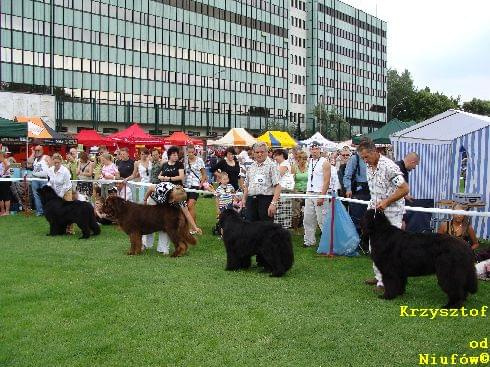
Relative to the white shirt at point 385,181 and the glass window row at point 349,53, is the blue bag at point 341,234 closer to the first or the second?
the white shirt at point 385,181

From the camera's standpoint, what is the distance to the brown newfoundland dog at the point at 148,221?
940 centimetres

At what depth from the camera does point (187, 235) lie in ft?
31.5

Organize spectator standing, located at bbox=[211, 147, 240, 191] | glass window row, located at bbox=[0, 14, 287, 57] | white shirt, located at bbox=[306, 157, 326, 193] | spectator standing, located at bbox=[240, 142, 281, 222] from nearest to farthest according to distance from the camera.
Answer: spectator standing, located at bbox=[240, 142, 281, 222] < white shirt, located at bbox=[306, 157, 326, 193] < spectator standing, located at bbox=[211, 147, 240, 191] < glass window row, located at bbox=[0, 14, 287, 57]

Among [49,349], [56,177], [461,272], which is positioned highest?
[56,177]

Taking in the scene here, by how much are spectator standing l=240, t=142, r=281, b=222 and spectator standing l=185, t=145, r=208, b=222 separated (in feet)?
9.59

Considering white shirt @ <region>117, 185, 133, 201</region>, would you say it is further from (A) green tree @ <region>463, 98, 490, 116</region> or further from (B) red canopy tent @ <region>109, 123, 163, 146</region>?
(A) green tree @ <region>463, 98, 490, 116</region>

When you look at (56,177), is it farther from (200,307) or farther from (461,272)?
(461,272)

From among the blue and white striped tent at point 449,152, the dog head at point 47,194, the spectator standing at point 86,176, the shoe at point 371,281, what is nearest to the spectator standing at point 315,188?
the shoe at point 371,281

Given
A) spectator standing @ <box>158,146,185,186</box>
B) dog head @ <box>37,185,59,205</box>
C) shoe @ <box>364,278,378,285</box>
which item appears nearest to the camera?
shoe @ <box>364,278,378,285</box>

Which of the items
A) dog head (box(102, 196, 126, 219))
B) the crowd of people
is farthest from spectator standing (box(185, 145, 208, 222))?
dog head (box(102, 196, 126, 219))

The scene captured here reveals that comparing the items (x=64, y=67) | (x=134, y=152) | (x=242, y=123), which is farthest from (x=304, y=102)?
(x=134, y=152)

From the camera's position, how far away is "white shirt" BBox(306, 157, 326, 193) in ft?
33.1

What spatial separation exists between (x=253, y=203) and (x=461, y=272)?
11.5 ft

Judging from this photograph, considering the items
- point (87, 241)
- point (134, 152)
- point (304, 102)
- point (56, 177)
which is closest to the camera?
point (87, 241)
